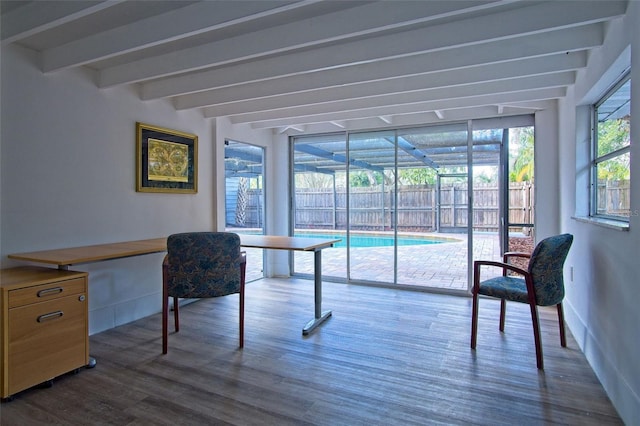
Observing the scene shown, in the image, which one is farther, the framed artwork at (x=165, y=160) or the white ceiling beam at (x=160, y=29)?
the framed artwork at (x=165, y=160)

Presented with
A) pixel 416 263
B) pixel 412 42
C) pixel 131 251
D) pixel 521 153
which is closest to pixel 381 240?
pixel 416 263

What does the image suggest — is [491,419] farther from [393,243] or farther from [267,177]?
[267,177]

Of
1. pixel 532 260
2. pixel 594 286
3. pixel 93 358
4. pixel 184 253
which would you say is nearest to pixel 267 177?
pixel 184 253

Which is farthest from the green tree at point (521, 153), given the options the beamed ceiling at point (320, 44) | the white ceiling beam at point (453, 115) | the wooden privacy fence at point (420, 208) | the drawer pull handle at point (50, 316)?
the drawer pull handle at point (50, 316)

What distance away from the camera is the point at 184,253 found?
277 cm

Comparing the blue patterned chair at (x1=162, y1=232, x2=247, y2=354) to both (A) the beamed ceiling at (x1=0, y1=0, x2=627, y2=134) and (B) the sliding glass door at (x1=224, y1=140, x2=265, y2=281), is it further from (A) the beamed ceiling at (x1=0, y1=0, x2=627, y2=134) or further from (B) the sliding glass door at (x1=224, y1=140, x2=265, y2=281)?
(B) the sliding glass door at (x1=224, y1=140, x2=265, y2=281)

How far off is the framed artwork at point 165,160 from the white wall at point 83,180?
0.25ft

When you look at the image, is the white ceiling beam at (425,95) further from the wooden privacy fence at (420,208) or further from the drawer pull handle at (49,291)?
the drawer pull handle at (49,291)

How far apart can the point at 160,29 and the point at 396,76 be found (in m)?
1.74

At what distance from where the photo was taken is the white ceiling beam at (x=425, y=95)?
3213mm

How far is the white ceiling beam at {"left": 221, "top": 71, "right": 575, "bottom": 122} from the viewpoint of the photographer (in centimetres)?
321

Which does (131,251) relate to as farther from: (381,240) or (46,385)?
(381,240)

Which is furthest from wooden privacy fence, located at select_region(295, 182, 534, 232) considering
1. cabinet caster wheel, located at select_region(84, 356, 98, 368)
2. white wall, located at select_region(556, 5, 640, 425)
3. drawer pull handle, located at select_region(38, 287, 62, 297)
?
drawer pull handle, located at select_region(38, 287, 62, 297)

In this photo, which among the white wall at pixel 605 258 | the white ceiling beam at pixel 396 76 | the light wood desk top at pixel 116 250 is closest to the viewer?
the white wall at pixel 605 258
